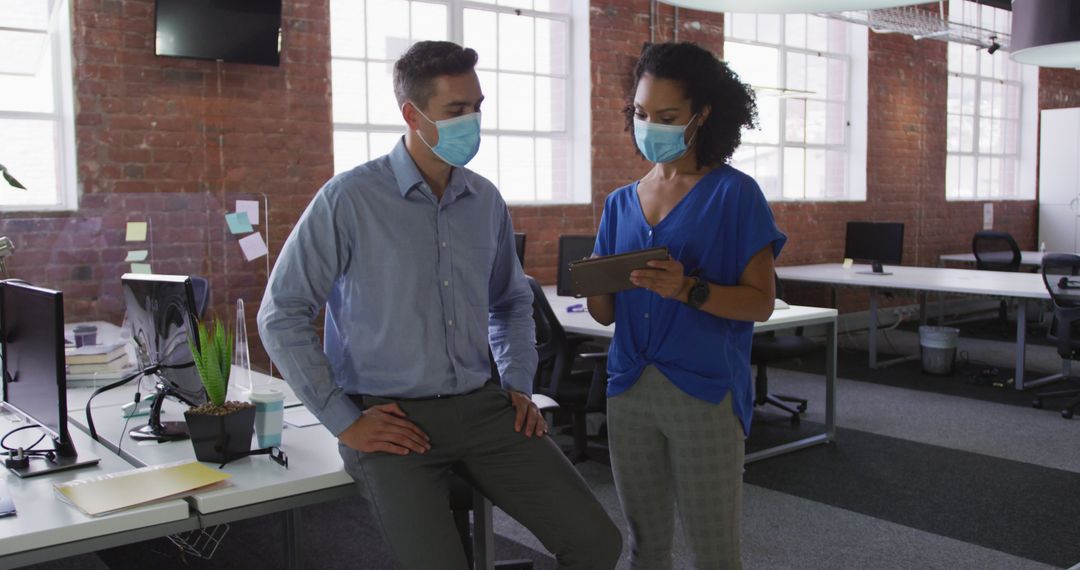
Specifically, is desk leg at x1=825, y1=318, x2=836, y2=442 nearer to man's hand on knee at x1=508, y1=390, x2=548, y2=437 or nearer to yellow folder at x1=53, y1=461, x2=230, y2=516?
man's hand on knee at x1=508, y1=390, x2=548, y2=437

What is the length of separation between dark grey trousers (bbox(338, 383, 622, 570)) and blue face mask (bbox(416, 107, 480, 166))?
53 centimetres

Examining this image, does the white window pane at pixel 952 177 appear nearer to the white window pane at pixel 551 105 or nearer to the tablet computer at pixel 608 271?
the white window pane at pixel 551 105

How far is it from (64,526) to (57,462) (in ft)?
1.47

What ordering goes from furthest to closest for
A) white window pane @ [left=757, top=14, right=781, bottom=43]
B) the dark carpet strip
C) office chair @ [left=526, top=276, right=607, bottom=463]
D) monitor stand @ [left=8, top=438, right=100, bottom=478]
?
1. white window pane @ [left=757, top=14, right=781, bottom=43]
2. office chair @ [left=526, top=276, right=607, bottom=463]
3. the dark carpet strip
4. monitor stand @ [left=8, top=438, right=100, bottom=478]

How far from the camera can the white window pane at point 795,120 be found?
Result: 838cm

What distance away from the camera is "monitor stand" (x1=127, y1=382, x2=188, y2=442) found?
232 cm

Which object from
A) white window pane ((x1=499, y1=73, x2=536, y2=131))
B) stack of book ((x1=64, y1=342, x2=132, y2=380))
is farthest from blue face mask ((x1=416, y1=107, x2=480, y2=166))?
white window pane ((x1=499, y1=73, x2=536, y2=131))

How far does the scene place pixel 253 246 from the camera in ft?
17.0

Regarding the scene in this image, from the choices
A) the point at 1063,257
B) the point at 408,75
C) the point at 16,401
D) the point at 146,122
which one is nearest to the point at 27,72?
the point at 146,122

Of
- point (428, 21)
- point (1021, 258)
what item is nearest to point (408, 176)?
point (428, 21)

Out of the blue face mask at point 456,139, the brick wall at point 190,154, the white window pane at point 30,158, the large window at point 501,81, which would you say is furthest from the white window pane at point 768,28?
the blue face mask at point 456,139

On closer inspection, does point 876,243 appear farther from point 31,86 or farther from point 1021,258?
point 31,86

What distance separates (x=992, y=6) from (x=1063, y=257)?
18.3 ft

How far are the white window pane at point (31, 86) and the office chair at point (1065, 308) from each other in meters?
5.71
